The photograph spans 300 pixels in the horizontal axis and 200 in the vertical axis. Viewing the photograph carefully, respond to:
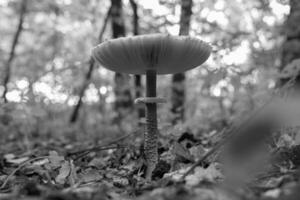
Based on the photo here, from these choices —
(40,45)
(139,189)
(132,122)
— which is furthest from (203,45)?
(40,45)

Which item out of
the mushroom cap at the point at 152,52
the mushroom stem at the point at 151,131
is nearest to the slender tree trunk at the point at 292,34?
the mushroom cap at the point at 152,52

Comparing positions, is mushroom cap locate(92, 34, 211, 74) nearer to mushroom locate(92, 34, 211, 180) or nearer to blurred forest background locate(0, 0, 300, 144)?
mushroom locate(92, 34, 211, 180)

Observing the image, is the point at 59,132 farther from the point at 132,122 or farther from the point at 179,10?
the point at 179,10

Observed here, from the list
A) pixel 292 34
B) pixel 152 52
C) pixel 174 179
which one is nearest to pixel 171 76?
pixel 292 34

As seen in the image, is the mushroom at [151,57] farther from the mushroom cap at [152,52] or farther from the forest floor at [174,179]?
the forest floor at [174,179]

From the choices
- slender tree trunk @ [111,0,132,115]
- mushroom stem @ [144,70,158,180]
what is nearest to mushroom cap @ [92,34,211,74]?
mushroom stem @ [144,70,158,180]

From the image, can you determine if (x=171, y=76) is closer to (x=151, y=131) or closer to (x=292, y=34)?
(x=292, y=34)
